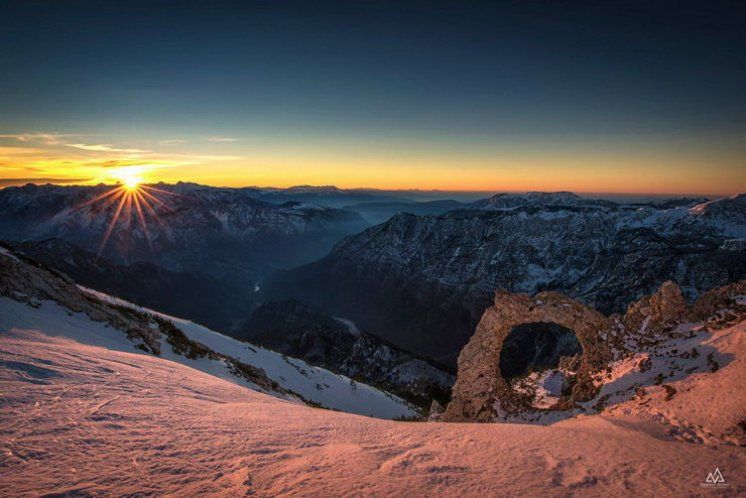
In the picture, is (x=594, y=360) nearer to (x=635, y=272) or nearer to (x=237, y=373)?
(x=237, y=373)

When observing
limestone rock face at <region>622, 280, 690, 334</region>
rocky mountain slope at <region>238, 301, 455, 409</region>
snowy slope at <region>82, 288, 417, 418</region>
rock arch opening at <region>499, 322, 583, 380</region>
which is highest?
limestone rock face at <region>622, 280, 690, 334</region>

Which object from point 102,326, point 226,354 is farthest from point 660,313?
point 226,354

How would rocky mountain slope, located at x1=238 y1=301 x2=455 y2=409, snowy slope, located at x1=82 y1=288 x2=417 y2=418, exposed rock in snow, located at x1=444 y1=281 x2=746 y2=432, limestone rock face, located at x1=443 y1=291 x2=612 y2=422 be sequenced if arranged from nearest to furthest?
exposed rock in snow, located at x1=444 y1=281 x2=746 y2=432 < limestone rock face, located at x1=443 y1=291 x2=612 y2=422 < snowy slope, located at x1=82 y1=288 x2=417 y2=418 < rocky mountain slope, located at x1=238 y1=301 x2=455 y2=409

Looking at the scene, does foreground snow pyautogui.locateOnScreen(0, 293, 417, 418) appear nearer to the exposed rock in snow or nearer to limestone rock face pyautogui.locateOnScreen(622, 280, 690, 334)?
the exposed rock in snow

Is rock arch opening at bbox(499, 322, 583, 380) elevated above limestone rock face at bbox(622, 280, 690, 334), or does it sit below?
below

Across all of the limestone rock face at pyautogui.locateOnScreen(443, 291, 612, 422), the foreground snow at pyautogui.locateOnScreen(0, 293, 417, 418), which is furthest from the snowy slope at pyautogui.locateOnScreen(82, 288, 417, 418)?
the limestone rock face at pyautogui.locateOnScreen(443, 291, 612, 422)
